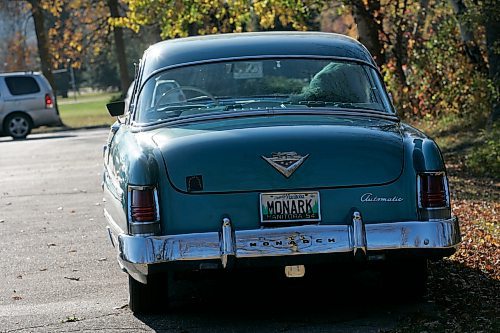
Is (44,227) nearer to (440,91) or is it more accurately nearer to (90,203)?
(90,203)

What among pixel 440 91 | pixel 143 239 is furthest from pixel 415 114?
pixel 143 239

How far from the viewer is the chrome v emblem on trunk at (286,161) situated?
20.6 ft

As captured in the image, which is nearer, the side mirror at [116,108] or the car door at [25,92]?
the side mirror at [116,108]

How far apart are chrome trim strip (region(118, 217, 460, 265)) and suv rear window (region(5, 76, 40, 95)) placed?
25.4 meters

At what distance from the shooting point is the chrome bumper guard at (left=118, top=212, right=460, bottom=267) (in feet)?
20.1

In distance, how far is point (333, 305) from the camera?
7.05 metres

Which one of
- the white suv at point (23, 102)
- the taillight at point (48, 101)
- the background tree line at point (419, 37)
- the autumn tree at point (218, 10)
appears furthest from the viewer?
the taillight at point (48, 101)

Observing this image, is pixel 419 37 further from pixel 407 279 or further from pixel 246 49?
pixel 407 279

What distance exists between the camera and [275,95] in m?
7.57

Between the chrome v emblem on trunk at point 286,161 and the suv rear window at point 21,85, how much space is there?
25.4 m

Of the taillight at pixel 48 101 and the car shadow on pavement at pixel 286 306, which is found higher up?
the car shadow on pavement at pixel 286 306

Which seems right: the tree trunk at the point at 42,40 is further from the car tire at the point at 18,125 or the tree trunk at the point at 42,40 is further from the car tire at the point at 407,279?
the car tire at the point at 407,279

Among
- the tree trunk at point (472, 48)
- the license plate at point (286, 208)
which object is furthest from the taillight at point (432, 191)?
the tree trunk at point (472, 48)

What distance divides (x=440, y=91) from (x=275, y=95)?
14.0m
